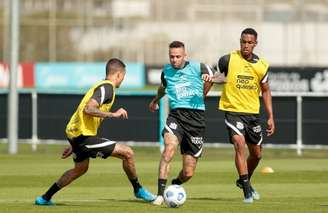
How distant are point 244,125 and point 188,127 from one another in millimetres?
866

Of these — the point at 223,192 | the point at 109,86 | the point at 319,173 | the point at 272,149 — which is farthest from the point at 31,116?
the point at 109,86

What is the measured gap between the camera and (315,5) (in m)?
60.7

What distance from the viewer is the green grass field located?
13.3 meters

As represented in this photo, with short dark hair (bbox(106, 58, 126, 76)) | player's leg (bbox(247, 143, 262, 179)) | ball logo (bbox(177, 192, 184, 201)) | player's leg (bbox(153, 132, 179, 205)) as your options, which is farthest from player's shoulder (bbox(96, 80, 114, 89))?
player's leg (bbox(247, 143, 262, 179))

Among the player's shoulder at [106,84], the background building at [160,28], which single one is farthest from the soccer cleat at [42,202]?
the background building at [160,28]

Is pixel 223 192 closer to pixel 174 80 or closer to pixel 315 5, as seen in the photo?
pixel 174 80

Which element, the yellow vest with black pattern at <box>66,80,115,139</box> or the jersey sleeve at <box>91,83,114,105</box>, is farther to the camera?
the yellow vest with black pattern at <box>66,80,115,139</box>

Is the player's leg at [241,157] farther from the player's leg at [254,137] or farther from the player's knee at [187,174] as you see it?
the player's knee at [187,174]

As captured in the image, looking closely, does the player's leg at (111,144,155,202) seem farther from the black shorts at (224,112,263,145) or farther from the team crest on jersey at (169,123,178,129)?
the black shorts at (224,112,263,145)

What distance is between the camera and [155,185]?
56.6 feet

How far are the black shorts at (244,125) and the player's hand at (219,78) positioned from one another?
0.47 meters

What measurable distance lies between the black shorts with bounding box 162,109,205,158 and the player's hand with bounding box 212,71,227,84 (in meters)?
0.46

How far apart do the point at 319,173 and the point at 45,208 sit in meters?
7.66

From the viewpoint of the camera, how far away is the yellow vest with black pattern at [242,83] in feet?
48.0
